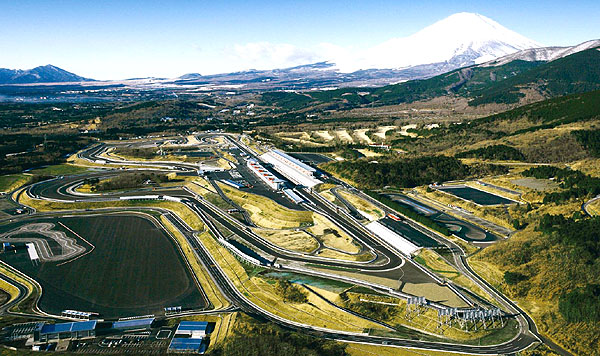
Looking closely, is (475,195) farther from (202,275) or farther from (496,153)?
(202,275)

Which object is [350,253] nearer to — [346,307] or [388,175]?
[346,307]

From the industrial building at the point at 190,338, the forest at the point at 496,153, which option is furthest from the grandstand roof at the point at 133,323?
the forest at the point at 496,153

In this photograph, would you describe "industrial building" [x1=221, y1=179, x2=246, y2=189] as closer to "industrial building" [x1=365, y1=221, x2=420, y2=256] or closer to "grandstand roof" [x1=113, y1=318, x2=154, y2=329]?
"industrial building" [x1=365, y1=221, x2=420, y2=256]

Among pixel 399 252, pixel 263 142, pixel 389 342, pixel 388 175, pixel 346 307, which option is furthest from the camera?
pixel 263 142

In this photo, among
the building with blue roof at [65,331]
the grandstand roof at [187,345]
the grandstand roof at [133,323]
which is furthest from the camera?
the grandstand roof at [133,323]

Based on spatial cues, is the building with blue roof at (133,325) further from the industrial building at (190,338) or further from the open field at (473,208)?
the open field at (473,208)

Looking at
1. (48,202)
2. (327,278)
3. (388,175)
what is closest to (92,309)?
(327,278)
